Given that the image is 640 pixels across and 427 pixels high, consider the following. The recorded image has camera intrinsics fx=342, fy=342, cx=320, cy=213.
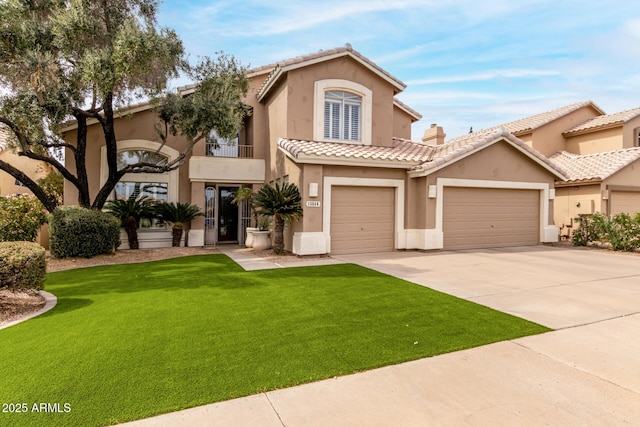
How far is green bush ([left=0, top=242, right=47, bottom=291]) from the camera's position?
18.5 feet

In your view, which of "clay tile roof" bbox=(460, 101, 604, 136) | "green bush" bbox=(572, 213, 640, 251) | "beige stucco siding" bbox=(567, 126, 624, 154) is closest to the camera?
"green bush" bbox=(572, 213, 640, 251)

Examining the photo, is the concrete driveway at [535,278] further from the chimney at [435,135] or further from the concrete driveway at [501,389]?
the chimney at [435,135]

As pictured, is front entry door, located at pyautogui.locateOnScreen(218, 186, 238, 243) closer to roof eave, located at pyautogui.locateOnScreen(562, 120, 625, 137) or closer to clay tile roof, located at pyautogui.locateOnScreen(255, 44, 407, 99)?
clay tile roof, located at pyautogui.locateOnScreen(255, 44, 407, 99)

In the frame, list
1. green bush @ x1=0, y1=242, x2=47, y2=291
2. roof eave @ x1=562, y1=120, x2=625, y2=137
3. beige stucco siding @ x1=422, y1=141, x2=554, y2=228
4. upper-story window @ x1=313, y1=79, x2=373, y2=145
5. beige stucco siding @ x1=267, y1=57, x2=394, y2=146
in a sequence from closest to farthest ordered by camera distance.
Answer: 1. green bush @ x1=0, y1=242, x2=47, y2=291
2. beige stucco siding @ x1=422, y1=141, x2=554, y2=228
3. beige stucco siding @ x1=267, y1=57, x2=394, y2=146
4. upper-story window @ x1=313, y1=79, x2=373, y2=145
5. roof eave @ x1=562, y1=120, x2=625, y2=137

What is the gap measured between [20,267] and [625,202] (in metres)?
23.6

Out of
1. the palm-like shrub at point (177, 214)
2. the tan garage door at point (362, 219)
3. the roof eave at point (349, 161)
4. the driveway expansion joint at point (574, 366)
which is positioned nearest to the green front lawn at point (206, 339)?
the driveway expansion joint at point (574, 366)

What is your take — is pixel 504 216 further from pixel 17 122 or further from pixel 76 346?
pixel 17 122

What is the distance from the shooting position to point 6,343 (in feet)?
14.9

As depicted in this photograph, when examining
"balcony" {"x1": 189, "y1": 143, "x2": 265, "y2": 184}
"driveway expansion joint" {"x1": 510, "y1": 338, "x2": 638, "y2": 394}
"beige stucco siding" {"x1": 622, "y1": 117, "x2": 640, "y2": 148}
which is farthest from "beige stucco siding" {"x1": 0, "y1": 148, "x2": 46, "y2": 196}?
"beige stucco siding" {"x1": 622, "y1": 117, "x2": 640, "y2": 148}

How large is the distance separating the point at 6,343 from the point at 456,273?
8.89 m

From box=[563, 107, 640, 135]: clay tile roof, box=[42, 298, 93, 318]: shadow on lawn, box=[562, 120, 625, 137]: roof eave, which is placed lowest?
box=[42, 298, 93, 318]: shadow on lawn

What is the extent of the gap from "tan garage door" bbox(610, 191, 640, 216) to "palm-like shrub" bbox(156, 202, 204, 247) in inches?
781

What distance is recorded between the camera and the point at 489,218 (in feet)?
46.9

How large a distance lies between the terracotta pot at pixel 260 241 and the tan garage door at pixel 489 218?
695 centimetres
